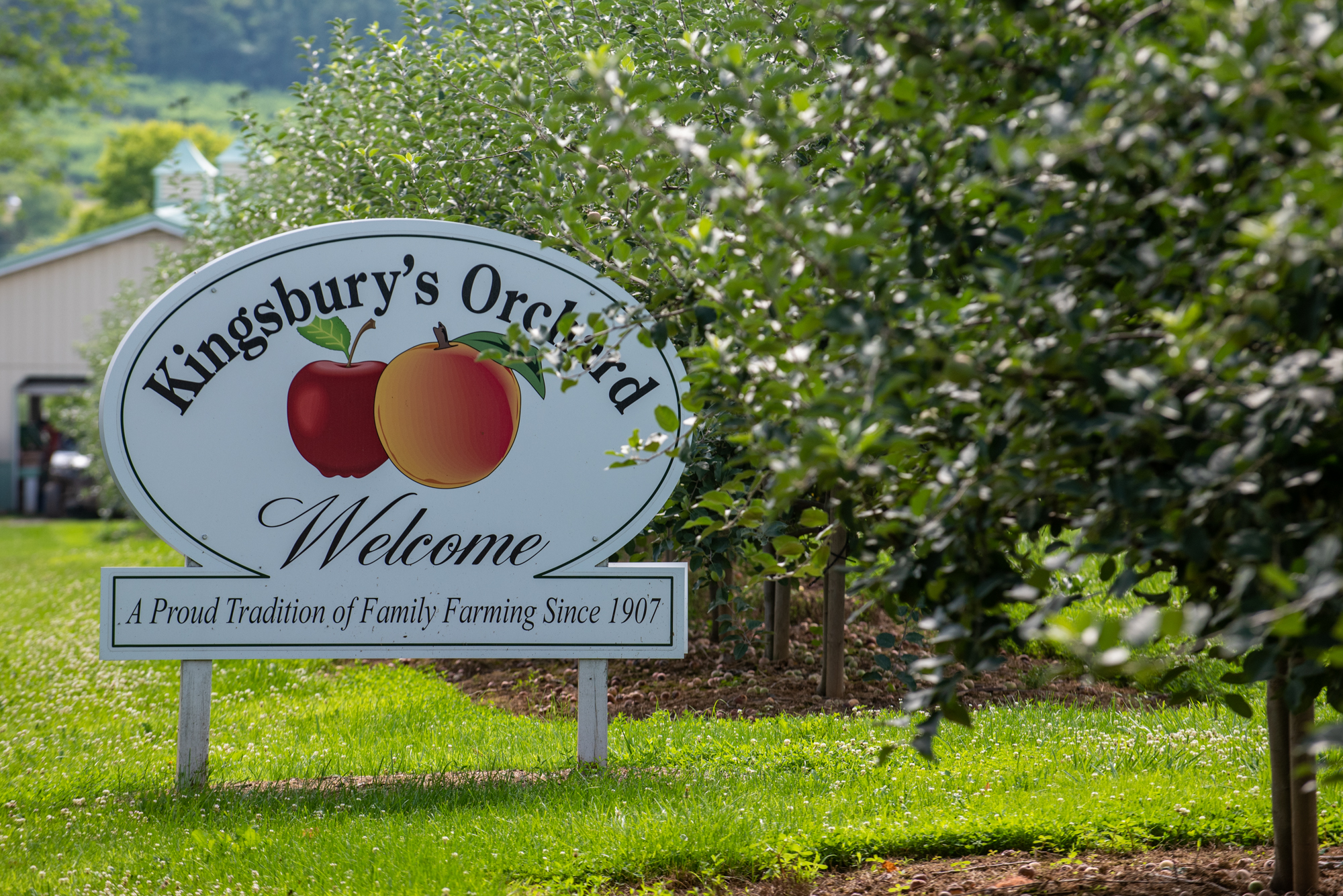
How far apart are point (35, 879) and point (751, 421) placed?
293 cm

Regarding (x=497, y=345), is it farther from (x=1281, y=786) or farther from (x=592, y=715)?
(x=1281, y=786)

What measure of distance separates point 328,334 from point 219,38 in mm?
162216

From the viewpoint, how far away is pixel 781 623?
7070 mm

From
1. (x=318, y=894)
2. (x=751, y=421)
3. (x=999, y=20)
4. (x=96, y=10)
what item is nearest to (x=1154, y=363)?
(x=999, y=20)

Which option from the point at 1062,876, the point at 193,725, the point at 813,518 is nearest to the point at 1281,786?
the point at 1062,876

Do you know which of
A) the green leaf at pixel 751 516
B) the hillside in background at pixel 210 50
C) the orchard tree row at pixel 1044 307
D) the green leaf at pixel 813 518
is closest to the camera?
the orchard tree row at pixel 1044 307

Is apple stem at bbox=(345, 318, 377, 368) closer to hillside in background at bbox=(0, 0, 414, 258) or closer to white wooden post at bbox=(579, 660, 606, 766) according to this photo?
white wooden post at bbox=(579, 660, 606, 766)

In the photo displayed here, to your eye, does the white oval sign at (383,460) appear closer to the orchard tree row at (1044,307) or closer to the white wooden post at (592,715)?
the white wooden post at (592,715)

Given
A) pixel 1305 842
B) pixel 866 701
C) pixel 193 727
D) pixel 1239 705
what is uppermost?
pixel 1239 705

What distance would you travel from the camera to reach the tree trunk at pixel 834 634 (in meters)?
6.14

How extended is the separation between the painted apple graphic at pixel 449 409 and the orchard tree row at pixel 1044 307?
79.6 inches

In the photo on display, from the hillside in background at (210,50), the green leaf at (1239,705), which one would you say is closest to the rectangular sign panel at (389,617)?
the green leaf at (1239,705)

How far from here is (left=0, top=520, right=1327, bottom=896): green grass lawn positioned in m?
3.78

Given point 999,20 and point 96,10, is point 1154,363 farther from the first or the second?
point 96,10
